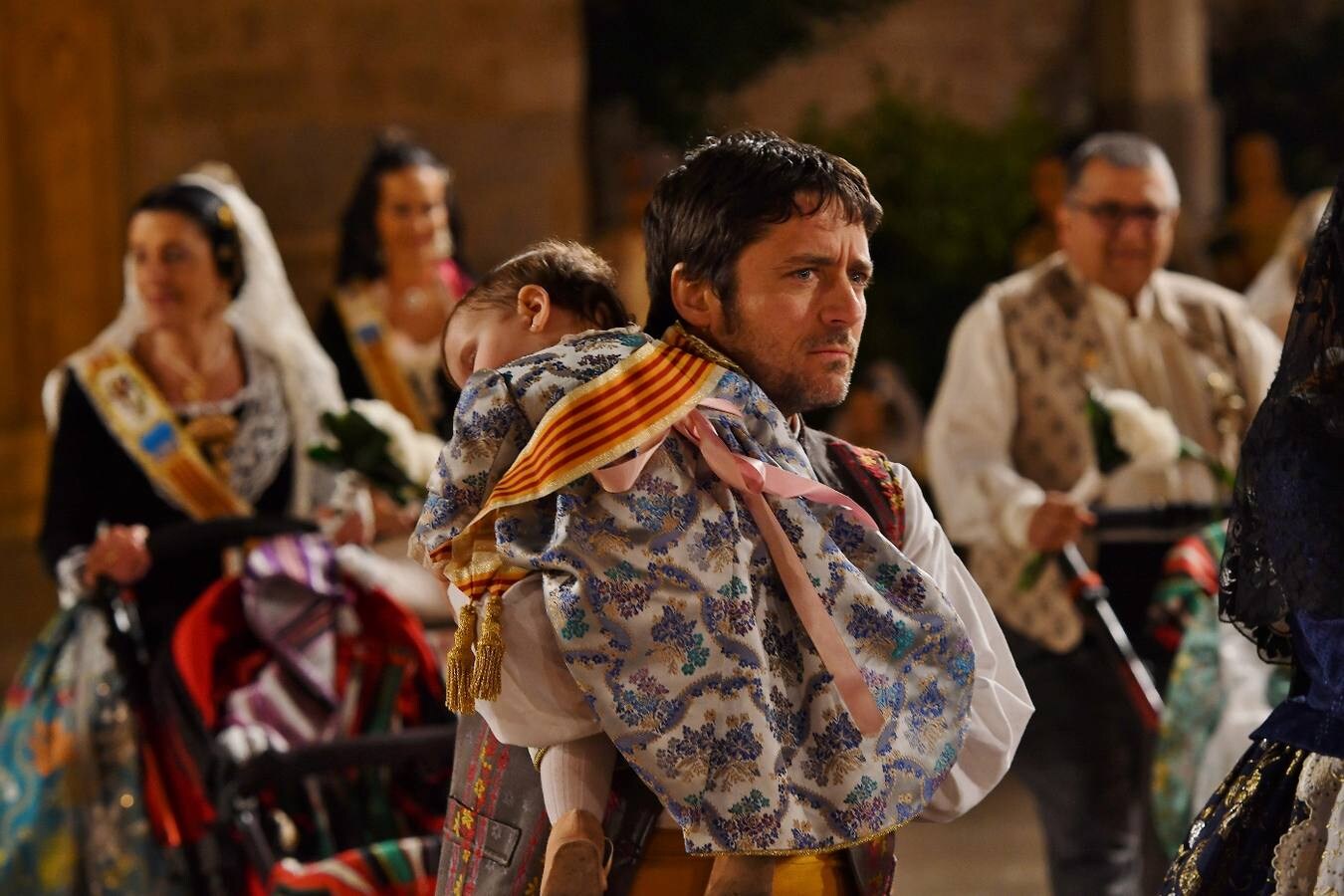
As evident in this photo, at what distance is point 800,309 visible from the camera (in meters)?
2.12

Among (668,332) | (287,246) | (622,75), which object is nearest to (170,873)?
(668,332)

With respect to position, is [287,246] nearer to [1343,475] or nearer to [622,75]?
[622,75]

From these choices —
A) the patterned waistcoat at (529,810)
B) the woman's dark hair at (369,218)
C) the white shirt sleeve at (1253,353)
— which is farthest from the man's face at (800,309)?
the woman's dark hair at (369,218)

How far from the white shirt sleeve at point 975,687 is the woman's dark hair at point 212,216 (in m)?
2.67

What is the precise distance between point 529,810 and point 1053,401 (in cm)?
267

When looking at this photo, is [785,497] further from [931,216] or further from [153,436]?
[931,216]

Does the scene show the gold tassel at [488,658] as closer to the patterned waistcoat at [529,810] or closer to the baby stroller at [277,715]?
the patterned waistcoat at [529,810]

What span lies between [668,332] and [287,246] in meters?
5.64

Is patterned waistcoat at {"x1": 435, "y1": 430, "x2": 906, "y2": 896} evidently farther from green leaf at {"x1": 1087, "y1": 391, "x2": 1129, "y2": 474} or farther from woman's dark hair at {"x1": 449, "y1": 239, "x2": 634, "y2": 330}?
green leaf at {"x1": 1087, "y1": 391, "x2": 1129, "y2": 474}

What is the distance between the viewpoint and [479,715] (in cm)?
226

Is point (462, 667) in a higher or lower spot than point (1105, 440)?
higher

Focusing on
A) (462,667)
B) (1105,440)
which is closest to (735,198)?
(462,667)

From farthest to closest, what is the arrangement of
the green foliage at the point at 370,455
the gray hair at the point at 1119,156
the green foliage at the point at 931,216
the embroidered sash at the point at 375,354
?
the green foliage at the point at 931,216
the embroidered sash at the point at 375,354
the gray hair at the point at 1119,156
the green foliage at the point at 370,455

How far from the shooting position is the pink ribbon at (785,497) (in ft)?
6.68
